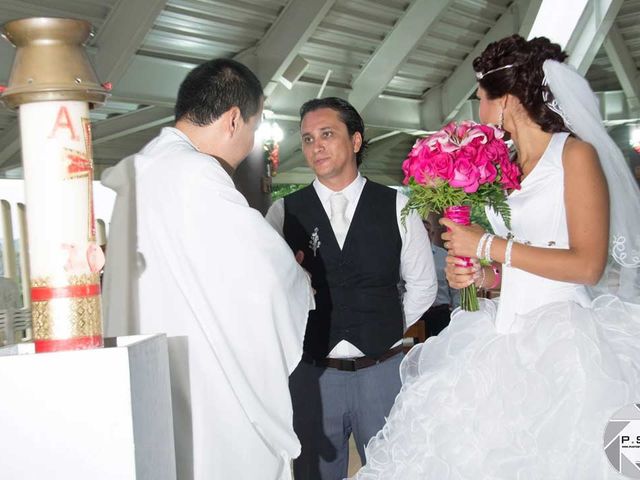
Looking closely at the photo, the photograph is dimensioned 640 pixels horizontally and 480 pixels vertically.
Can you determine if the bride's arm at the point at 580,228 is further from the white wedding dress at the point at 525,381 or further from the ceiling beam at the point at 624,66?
the ceiling beam at the point at 624,66

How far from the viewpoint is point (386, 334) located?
2.79 m

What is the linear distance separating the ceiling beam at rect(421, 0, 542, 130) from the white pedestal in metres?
8.61

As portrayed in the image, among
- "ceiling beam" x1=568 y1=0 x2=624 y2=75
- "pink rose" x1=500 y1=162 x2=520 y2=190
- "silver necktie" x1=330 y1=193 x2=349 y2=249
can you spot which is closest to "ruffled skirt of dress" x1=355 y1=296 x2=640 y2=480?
"pink rose" x1=500 y1=162 x2=520 y2=190

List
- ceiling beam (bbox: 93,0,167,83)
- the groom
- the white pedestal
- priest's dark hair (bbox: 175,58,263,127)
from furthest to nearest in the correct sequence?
1. ceiling beam (bbox: 93,0,167,83)
2. the groom
3. priest's dark hair (bbox: 175,58,263,127)
4. the white pedestal

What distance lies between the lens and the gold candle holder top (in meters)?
1.36

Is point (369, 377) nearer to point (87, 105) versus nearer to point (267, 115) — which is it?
point (87, 105)

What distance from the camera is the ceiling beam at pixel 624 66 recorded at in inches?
428

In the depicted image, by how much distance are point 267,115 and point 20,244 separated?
9.34ft

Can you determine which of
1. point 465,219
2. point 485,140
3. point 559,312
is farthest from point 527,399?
point 485,140

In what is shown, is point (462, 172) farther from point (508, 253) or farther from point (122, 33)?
point (122, 33)

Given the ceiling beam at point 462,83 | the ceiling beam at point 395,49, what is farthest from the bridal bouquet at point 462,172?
the ceiling beam at point 462,83

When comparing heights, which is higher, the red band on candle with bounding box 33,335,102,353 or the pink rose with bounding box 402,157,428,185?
the pink rose with bounding box 402,157,428,185

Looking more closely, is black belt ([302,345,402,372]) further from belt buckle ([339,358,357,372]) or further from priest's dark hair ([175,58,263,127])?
priest's dark hair ([175,58,263,127])

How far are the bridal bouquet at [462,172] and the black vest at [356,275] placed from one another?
56 centimetres
